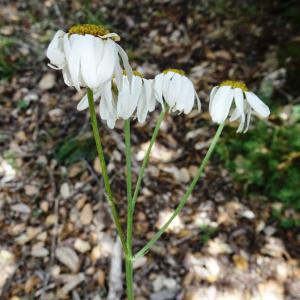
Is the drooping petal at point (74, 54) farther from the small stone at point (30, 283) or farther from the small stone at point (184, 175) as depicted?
the small stone at point (184, 175)

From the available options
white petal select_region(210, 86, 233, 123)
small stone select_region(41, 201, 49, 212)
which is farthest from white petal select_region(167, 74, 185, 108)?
small stone select_region(41, 201, 49, 212)

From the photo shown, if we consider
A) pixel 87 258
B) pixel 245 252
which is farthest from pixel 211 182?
pixel 87 258

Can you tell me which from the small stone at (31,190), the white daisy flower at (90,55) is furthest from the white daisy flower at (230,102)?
the small stone at (31,190)

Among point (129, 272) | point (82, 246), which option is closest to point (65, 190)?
point (82, 246)

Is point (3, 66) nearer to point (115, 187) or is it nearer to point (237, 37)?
point (115, 187)

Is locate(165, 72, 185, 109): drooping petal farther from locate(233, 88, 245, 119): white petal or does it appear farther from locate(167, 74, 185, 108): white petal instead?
locate(233, 88, 245, 119): white petal

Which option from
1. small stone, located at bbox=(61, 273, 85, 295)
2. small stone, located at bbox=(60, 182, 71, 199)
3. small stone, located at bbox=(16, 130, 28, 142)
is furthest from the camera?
small stone, located at bbox=(16, 130, 28, 142)

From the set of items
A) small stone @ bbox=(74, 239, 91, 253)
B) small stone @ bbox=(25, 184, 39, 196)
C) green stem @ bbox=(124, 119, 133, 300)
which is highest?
green stem @ bbox=(124, 119, 133, 300)
